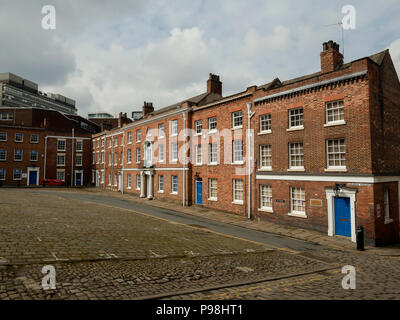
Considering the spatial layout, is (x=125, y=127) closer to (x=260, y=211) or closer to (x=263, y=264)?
(x=260, y=211)

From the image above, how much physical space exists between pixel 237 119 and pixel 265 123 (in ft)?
9.86

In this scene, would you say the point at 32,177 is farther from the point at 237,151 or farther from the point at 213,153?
the point at 237,151

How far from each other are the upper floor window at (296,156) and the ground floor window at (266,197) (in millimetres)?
2578

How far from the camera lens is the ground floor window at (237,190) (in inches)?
886

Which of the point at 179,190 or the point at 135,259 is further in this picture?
the point at 179,190

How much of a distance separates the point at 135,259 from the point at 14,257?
3.49 metres

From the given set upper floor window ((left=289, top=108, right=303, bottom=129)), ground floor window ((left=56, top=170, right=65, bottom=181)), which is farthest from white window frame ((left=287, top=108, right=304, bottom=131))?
ground floor window ((left=56, top=170, right=65, bottom=181))

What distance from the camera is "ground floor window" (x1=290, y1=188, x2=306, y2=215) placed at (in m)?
18.1

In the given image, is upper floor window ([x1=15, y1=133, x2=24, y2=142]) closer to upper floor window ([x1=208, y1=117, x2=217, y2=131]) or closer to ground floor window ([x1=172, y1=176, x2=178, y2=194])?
ground floor window ([x1=172, y1=176, x2=178, y2=194])

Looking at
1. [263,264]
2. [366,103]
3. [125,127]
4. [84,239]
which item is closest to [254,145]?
[366,103]

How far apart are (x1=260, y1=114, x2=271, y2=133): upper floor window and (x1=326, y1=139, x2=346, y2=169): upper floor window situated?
4722 mm

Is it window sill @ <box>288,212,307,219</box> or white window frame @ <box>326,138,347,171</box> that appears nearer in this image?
white window frame @ <box>326,138,347,171</box>

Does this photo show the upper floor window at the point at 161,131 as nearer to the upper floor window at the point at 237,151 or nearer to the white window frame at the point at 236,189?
the upper floor window at the point at 237,151
